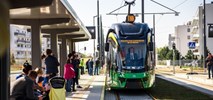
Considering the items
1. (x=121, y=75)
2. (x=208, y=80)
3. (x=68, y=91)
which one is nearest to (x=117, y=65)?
(x=121, y=75)

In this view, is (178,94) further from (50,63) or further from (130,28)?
(50,63)

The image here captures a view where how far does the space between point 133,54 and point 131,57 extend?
19cm

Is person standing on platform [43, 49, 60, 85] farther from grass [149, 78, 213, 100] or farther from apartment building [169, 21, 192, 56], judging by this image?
apartment building [169, 21, 192, 56]

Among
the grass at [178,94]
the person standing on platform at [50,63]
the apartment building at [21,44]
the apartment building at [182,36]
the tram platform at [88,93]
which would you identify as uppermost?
the apartment building at [182,36]

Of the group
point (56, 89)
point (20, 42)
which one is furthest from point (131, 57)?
point (20, 42)

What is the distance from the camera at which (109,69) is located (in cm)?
1934

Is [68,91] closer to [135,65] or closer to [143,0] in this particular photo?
[135,65]

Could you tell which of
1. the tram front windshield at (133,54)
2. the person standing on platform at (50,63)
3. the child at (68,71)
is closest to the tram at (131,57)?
the tram front windshield at (133,54)

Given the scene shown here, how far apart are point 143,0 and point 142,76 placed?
53.5 ft

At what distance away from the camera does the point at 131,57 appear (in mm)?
18172

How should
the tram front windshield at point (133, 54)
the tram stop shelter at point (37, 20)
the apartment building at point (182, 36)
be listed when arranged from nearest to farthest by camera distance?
the tram stop shelter at point (37, 20) < the tram front windshield at point (133, 54) < the apartment building at point (182, 36)

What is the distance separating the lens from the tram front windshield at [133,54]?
712 inches

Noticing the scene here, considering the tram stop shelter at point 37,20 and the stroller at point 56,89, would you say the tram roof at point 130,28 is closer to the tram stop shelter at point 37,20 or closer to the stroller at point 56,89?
the tram stop shelter at point 37,20

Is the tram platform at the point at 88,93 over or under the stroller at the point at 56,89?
under
